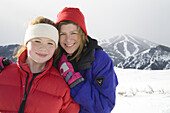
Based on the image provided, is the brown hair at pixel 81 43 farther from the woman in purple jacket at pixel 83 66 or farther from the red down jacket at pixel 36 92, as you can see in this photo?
the red down jacket at pixel 36 92

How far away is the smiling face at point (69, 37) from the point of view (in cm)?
204

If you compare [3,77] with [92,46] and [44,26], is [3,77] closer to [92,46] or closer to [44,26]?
[44,26]

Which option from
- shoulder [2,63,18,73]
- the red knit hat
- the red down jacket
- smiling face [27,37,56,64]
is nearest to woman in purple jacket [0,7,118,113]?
the red knit hat

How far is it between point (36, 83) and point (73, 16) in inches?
41.3

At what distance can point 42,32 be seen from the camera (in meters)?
1.84

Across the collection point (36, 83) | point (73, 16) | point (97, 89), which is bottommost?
point (97, 89)

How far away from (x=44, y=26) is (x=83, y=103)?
1091 millimetres

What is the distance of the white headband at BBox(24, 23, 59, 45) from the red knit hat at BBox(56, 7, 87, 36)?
270mm

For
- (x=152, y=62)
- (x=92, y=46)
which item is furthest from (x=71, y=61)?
(x=152, y=62)

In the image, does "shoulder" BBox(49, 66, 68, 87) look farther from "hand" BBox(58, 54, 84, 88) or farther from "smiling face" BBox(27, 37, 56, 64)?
"smiling face" BBox(27, 37, 56, 64)

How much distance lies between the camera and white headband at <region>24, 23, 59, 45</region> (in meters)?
1.83

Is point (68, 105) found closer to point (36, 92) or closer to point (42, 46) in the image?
point (36, 92)

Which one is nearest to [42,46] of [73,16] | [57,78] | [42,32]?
[42,32]

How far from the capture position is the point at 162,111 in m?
2.56
